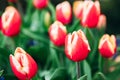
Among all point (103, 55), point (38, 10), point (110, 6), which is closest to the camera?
point (103, 55)

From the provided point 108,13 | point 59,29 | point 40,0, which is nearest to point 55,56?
point 59,29

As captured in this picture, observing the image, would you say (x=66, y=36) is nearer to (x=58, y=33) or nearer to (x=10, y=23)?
(x=58, y=33)

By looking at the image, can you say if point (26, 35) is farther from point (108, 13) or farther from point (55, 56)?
point (108, 13)

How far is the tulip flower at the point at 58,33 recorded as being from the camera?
122cm

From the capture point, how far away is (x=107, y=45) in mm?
1159

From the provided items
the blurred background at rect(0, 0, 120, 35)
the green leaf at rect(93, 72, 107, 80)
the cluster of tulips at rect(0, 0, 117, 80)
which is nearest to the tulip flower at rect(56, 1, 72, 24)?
the cluster of tulips at rect(0, 0, 117, 80)

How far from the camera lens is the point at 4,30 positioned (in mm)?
1242

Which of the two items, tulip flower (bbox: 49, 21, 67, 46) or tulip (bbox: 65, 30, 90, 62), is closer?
tulip (bbox: 65, 30, 90, 62)

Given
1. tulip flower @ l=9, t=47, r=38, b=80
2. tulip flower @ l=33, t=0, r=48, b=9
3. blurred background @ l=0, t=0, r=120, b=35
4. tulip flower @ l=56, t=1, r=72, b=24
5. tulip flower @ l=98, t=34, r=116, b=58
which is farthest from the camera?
blurred background @ l=0, t=0, r=120, b=35

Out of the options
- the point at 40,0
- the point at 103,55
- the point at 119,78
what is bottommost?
the point at 119,78

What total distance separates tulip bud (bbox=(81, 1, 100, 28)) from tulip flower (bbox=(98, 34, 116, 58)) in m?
0.09

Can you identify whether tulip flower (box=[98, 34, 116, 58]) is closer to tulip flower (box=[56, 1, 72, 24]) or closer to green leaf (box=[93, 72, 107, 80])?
green leaf (box=[93, 72, 107, 80])

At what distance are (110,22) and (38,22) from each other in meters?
0.74

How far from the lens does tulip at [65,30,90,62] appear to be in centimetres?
108
